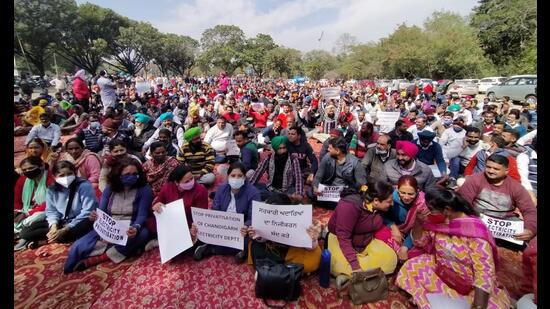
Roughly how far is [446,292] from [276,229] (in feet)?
5.28

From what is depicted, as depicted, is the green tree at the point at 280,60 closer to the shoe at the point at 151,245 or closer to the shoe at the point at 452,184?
the shoe at the point at 452,184

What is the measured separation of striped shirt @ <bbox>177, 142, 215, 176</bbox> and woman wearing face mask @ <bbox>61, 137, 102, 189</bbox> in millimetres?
1331

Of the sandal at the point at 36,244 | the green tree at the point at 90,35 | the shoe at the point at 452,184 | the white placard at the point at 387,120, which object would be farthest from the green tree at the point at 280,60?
the sandal at the point at 36,244

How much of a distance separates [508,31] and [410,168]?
26984 millimetres

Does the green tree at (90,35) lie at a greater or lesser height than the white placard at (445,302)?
greater

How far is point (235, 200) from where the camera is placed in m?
3.35

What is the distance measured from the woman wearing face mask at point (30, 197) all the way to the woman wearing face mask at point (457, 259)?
173 inches

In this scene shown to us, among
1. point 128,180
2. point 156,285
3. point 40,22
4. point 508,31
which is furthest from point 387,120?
point 40,22

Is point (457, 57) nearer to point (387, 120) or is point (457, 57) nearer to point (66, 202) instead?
point (387, 120)

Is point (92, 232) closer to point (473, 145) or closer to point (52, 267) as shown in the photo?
point (52, 267)

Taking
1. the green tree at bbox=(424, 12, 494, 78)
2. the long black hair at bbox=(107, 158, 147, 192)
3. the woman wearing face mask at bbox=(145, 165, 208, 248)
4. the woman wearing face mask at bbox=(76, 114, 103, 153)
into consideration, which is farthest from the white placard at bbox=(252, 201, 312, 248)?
the green tree at bbox=(424, 12, 494, 78)

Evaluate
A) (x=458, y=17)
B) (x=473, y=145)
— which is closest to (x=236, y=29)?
(x=458, y=17)

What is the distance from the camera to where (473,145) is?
16.5 ft

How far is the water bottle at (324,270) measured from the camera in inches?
107
